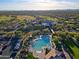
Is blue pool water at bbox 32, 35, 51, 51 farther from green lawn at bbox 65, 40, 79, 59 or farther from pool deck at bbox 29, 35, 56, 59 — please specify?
green lawn at bbox 65, 40, 79, 59

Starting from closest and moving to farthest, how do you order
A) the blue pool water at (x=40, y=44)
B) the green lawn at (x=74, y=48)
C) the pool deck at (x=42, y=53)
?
the pool deck at (x=42, y=53) → the green lawn at (x=74, y=48) → the blue pool water at (x=40, y=44)

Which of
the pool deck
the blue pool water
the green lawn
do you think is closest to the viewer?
the pool deck

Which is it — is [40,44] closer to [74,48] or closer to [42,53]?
[42,53]

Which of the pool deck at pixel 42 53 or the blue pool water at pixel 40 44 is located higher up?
the pool deck at pixel 42 53

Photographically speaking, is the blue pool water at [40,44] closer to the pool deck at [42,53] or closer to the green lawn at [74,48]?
the pool deck at [42,53]

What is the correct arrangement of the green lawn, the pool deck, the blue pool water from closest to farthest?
the pool deck < the green lawn < the blue pool water

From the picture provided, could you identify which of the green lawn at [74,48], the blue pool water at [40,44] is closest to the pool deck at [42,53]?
the blue pool water at [40,44]

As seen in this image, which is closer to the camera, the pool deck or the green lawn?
the pool deck

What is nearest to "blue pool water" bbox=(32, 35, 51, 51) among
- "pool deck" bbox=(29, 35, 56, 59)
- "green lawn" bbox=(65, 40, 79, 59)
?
"pool deck" bbox=(29, 35, 56, 59)

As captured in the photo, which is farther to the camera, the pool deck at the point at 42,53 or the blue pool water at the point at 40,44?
the blue pool water at the point at 40,44

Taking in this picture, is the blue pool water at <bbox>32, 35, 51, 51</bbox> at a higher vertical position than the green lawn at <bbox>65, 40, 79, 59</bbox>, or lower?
lower

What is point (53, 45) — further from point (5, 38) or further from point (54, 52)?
point (5, 38)
